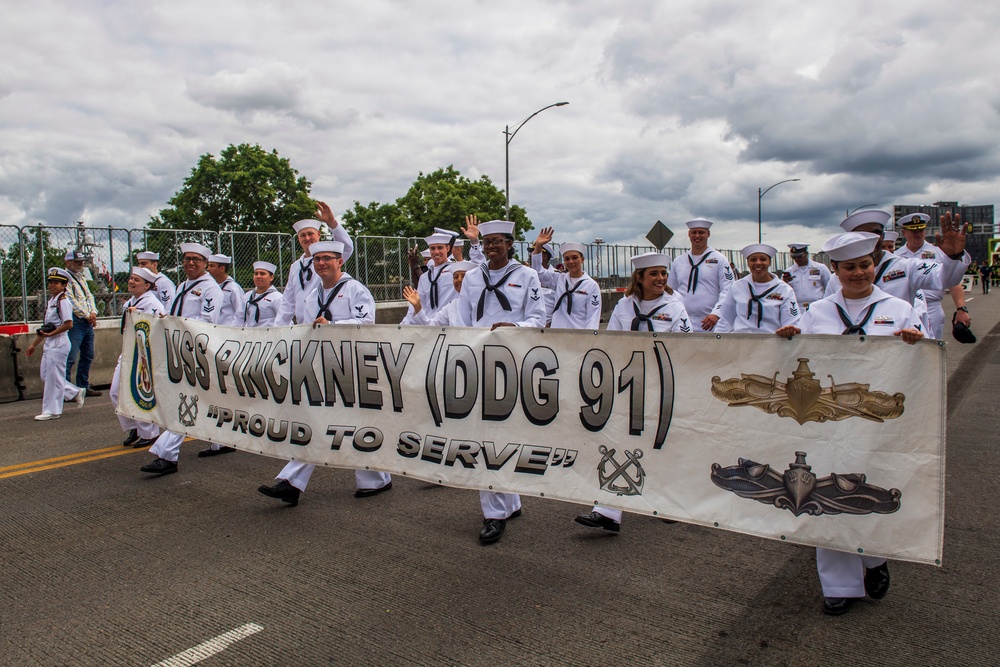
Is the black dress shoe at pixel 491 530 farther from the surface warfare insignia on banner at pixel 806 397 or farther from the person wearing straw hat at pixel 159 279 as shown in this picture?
the person wearing straw hat at pixel 159 279

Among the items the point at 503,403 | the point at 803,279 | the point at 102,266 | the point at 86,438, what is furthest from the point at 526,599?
the point at 102,266

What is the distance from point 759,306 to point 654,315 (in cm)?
195

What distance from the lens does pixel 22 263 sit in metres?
12.7

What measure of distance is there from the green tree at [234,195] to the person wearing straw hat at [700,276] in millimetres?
48507

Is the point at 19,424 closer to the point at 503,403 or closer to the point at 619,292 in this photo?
the point at 503,403

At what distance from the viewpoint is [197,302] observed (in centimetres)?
743

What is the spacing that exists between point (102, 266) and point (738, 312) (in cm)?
1080

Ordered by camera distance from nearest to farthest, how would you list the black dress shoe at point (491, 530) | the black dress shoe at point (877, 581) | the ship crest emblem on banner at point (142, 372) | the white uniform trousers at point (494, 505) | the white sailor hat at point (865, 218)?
the black dress shoe at point (877, 581), the black dress shoe at point (491, 530), the white uniform trousers at point (494, 505), the white sailor hat at point (865, 218), the ship crest emblem on banner at point (142, 372)

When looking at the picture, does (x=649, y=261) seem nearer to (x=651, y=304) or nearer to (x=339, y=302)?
(x=651, y=304)

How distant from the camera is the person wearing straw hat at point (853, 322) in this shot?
3.56m

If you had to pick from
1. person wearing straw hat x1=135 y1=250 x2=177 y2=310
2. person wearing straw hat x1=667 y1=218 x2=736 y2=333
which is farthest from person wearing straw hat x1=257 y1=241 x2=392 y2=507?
person wearing straw hat x1=135 y1=250 x2=177 y2=310

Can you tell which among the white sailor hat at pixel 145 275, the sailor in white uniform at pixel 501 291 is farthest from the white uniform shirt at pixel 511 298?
the white sailor hat at pixel 145 275

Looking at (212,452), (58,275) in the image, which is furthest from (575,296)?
(58,275)

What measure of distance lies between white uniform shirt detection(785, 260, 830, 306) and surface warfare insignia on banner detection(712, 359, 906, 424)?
7.80m
